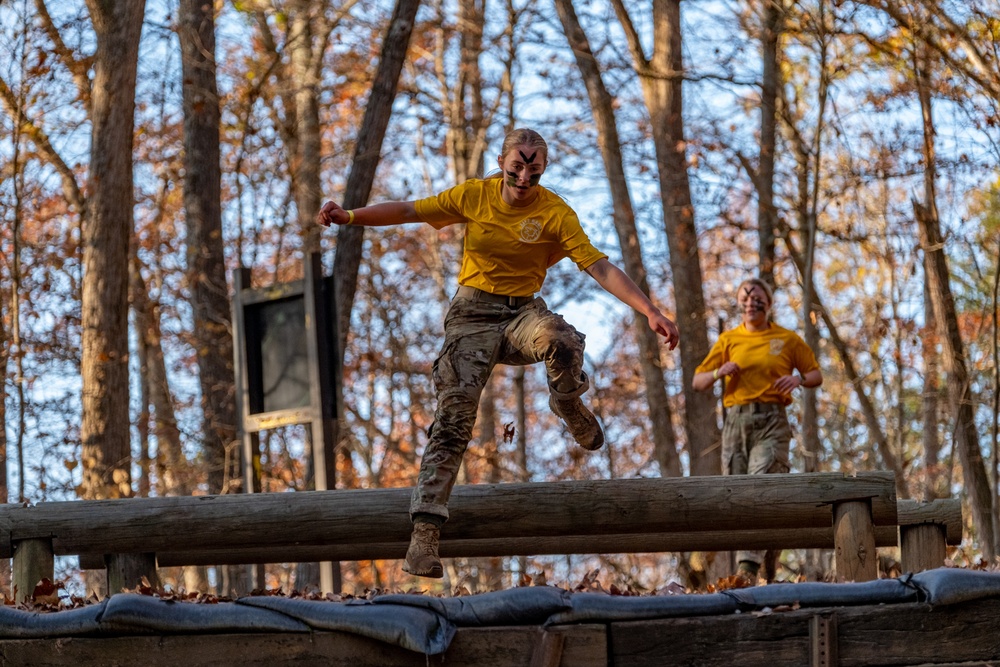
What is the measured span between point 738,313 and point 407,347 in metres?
8.74

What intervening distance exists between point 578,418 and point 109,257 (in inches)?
318

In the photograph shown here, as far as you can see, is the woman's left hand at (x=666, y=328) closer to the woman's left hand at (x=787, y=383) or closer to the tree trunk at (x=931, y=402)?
the woman's left hand at (x=787, y=383)

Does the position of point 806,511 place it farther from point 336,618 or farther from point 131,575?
point 131,575

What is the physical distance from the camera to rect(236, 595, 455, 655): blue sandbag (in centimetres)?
483

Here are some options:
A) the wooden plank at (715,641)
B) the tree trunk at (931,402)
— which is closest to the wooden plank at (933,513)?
the wooden plank at (715,641)

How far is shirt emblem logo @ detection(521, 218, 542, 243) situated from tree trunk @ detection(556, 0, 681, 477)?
1071 cm

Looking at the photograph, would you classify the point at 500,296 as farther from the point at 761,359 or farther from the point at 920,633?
the point at 761,359

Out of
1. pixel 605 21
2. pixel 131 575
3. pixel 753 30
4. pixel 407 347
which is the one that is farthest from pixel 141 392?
pixel 131 575

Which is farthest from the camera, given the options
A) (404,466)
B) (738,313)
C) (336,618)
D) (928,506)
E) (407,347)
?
(404,466)

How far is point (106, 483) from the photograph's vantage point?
12.5 meters

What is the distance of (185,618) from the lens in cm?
505

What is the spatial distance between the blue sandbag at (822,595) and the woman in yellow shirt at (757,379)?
13.7 feet

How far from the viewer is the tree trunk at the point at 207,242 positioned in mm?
15398

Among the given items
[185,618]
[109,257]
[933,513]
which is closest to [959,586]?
[933,513]
